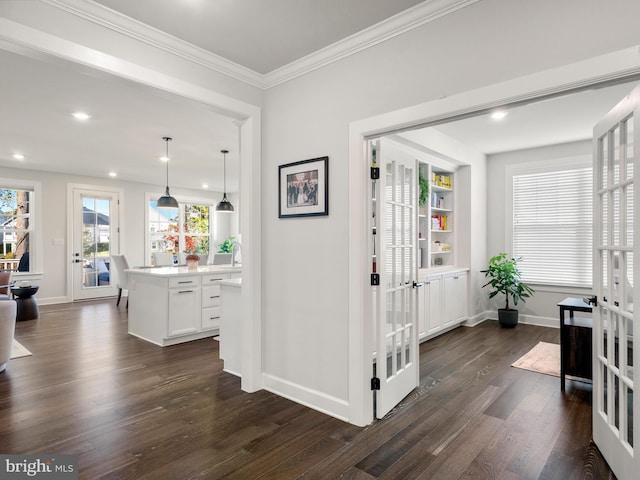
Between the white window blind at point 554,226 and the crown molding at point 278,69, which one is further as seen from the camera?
the white window blind at point 554,226

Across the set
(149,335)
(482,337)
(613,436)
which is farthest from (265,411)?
(482,337)

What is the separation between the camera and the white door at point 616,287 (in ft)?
5.93

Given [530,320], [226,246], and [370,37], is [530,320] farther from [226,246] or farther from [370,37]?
[226,246]

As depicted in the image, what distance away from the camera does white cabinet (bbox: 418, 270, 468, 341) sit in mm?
4480

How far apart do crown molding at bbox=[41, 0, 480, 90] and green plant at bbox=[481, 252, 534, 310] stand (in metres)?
4.07

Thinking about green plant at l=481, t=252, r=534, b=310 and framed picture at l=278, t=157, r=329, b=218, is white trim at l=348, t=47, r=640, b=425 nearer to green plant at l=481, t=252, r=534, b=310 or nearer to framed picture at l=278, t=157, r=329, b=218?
framed picture at l=278, t=157, r=329, b=218

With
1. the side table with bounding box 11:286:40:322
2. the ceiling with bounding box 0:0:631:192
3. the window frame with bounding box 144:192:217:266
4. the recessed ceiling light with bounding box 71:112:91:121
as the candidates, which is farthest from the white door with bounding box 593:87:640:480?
the window frame with bounding box 144:192:217:266

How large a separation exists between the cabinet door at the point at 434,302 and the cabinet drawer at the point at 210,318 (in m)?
2.71

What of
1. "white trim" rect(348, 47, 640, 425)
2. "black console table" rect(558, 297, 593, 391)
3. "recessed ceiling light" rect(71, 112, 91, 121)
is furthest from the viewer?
"recessed ceiling light" rect(71, 112, 91, 121)

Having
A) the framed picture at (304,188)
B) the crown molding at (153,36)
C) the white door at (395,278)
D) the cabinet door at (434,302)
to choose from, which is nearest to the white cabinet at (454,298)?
the cabinet door at (434,302)

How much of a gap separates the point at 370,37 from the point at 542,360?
11.6 ft

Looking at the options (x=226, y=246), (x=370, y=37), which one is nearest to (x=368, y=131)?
(x=370, y=37)

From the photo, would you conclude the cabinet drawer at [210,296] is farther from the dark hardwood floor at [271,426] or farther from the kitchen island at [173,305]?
the dark hardwood floor at [271,426]

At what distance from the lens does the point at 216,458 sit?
7.07ft
